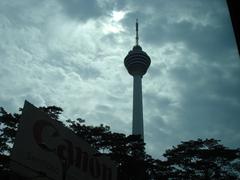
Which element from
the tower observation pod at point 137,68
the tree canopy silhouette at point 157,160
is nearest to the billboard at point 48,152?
the tree canopy silhouette at point 157,160

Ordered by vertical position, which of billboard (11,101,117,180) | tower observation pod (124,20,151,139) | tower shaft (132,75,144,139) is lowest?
billboard (11,101,117,180)

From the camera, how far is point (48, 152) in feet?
55.5

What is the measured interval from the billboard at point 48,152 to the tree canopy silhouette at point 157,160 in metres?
14.9

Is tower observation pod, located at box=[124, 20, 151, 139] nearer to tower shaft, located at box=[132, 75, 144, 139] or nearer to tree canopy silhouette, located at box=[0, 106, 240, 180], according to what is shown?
tower shaft, located at box=[132, 75, 144, 139]

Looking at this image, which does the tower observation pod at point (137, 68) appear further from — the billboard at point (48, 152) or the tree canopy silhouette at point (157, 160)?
the billboard at point (48, 152)

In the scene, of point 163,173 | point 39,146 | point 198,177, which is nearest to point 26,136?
point 39,146

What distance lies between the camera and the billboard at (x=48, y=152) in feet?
50.4

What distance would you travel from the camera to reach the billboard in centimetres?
1535

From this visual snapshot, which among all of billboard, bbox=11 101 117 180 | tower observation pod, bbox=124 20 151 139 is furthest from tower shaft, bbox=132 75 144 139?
billboard, bbox=11 101 117 180

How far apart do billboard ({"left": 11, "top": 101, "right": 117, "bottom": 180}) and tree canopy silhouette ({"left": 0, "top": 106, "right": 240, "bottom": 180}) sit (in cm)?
1489

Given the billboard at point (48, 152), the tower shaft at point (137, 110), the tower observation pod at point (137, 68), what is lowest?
the billboard at point (48, 152)

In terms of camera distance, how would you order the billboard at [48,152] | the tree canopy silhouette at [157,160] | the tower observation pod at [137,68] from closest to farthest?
the billboard at [48,152] < the tree canopy silhouette at [157,160] < the tower observation pod at [137,68]

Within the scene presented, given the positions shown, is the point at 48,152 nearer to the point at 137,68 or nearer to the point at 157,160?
the point at 157,160

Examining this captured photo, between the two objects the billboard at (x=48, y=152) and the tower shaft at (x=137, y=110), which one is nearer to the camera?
the billboard at (x=48, y=152)
